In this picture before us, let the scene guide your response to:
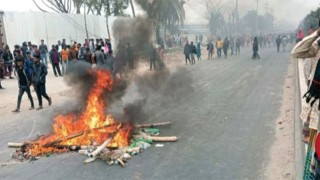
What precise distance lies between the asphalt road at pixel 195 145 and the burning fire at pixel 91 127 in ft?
1.55

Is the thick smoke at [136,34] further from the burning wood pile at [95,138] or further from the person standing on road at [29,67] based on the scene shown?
the person standing on road at [29,67]

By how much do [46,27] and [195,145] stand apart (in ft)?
70.3

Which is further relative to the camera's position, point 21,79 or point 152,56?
point 21,79

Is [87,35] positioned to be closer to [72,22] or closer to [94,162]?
[72,22]

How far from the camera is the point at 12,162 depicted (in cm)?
611

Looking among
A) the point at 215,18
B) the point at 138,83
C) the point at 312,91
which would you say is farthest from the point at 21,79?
the point at 215,18

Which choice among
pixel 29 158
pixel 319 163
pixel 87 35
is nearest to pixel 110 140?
pixel 29 158

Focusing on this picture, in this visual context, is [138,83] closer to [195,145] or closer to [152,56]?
[152,56]

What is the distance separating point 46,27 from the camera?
25016 mm

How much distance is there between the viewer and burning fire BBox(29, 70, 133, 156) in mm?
6500

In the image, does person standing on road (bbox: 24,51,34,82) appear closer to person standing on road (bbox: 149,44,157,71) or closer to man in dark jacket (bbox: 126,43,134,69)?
man in dark jacket (bbox: 126,43,134,69)

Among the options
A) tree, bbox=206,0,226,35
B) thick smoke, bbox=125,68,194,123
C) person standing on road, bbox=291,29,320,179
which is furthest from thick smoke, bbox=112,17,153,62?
tree, bbox=206,0,226,35

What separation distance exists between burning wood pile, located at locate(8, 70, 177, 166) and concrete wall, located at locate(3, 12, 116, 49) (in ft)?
54.5

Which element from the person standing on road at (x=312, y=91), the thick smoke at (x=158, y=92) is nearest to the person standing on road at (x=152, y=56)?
the thick smoke at (x=158, y=92)
